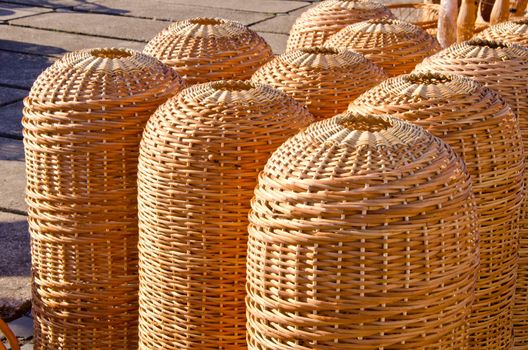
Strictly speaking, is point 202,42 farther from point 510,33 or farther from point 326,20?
point 510,33

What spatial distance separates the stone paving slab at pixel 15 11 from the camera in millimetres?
10180

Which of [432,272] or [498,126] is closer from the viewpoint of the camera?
[432,272]

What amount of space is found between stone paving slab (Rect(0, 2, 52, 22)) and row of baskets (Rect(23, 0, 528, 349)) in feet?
22.5

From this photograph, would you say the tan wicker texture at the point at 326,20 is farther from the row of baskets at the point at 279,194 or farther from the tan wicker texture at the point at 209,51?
the tan wicker texture at the point at 209,51

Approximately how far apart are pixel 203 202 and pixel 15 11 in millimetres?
8277

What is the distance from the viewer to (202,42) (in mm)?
3619

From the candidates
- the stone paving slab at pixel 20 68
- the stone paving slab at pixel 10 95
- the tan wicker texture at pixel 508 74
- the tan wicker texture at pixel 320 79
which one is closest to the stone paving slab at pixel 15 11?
the stone paving slab at pixel 20 68

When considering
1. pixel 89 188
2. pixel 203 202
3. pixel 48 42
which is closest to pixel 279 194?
pixel 203 202

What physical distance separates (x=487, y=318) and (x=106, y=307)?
4.09ft

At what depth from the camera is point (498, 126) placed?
2.90 meters

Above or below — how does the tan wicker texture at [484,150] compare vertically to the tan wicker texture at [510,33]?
below

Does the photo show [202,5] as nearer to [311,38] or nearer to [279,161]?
[311,38]

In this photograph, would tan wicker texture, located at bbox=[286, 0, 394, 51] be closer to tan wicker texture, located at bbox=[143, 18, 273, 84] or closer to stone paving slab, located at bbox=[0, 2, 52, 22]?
tan wicker texture, located at bbox=[143, 18, 273, 84]

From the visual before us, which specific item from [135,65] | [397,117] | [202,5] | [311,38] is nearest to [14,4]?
[202,5]
